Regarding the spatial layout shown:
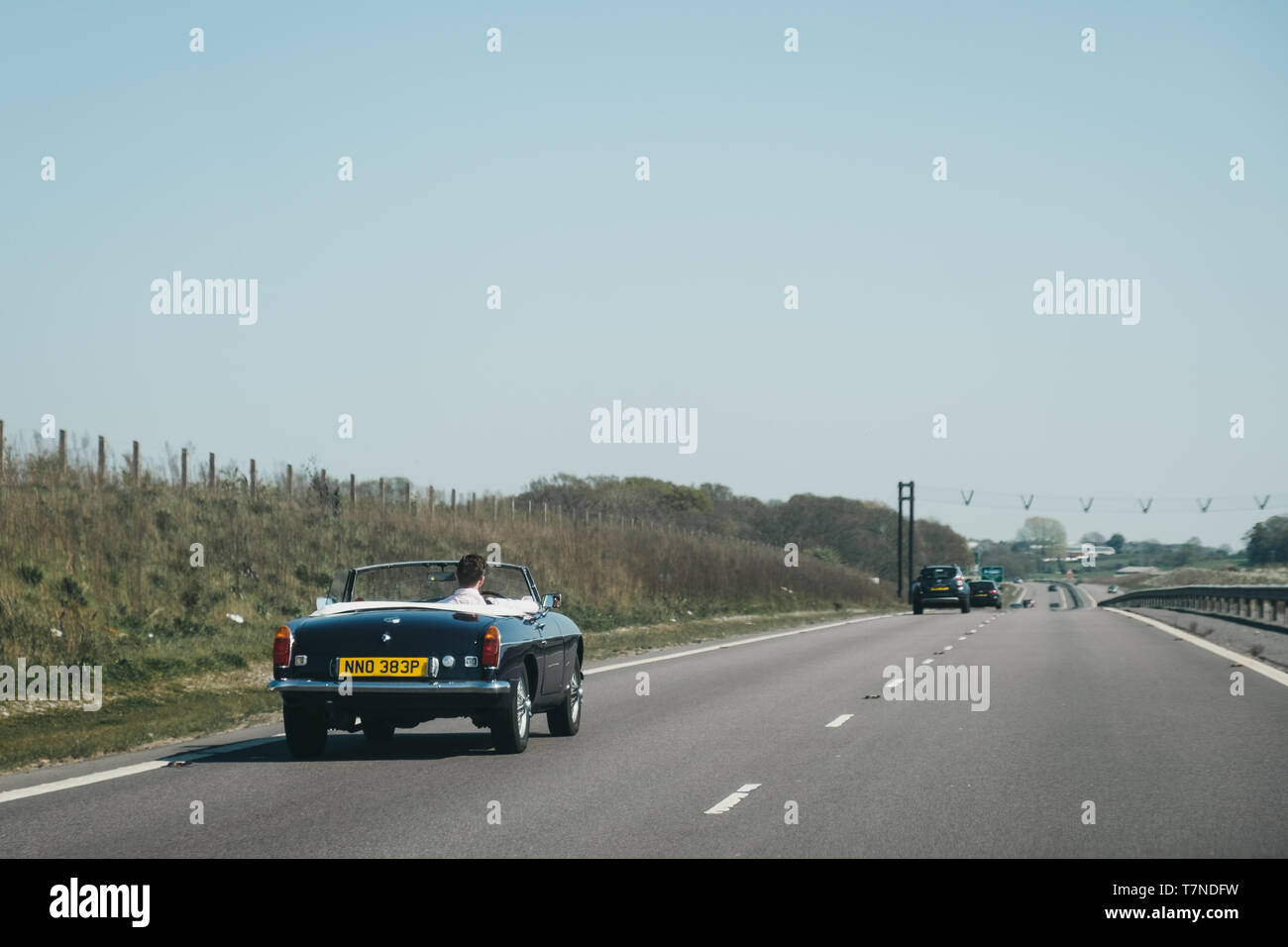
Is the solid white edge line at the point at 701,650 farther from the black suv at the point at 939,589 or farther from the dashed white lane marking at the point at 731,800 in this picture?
the black suv at the point at 939,589

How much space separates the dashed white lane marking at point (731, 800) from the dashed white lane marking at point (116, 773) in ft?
15.2

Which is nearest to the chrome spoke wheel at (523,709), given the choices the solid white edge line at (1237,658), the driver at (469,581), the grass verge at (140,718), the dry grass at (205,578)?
the driver at (469,581)

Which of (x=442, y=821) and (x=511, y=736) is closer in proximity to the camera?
(x=442, y=821)

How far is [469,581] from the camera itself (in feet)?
44.1

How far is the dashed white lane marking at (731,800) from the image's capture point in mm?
9977

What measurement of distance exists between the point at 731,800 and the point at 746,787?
2.28 ft

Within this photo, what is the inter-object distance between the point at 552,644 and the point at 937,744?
11.3 ft

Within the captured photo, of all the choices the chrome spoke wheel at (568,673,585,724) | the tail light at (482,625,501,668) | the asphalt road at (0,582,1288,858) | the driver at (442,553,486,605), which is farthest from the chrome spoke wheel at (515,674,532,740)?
the chrome spoke wheel at (568,673,585,724)

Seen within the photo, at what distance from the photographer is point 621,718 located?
53.7 ft

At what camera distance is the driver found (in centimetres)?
1332

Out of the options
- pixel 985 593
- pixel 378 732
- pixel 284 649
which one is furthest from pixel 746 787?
pixel 985 593
